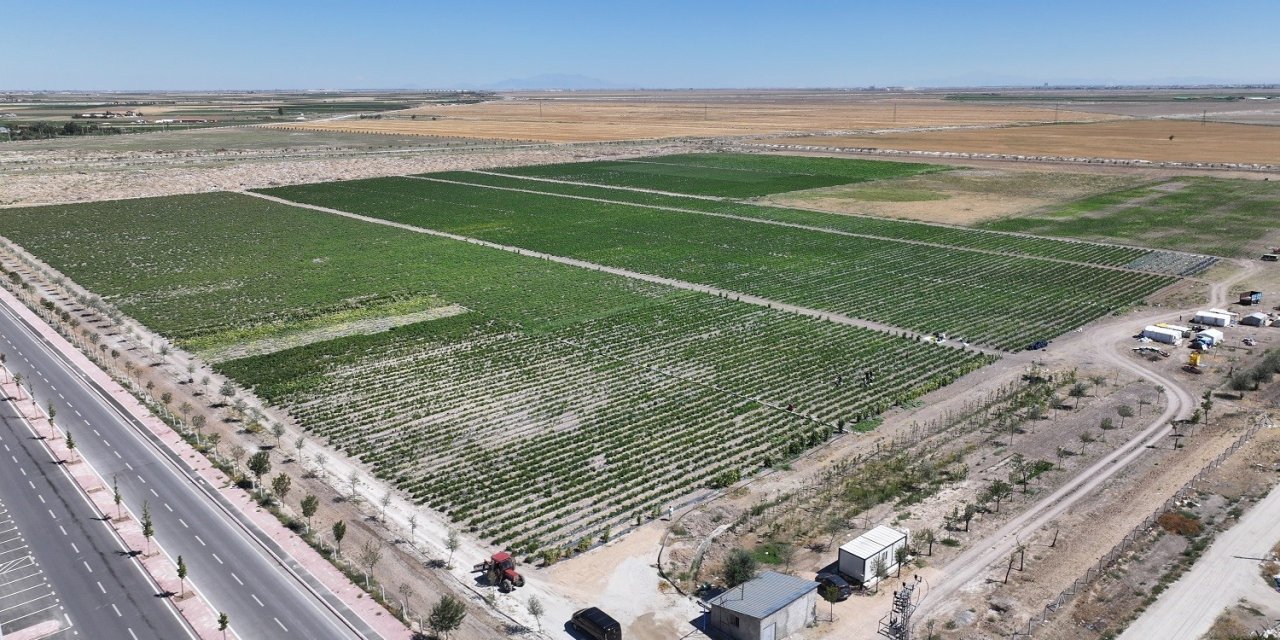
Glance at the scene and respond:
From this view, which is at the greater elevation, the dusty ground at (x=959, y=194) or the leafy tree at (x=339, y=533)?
the dusty ground at (x=959, y=194)

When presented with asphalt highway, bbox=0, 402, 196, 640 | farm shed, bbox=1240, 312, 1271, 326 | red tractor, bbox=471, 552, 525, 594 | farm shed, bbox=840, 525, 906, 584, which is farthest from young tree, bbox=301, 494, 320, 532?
farm shed, bbox=1240, 312, 1271, 326

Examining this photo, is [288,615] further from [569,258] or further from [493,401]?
[569,258]

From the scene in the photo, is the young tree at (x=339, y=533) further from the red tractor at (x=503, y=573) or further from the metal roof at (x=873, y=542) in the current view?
the metal roof at (x=873, y=542)

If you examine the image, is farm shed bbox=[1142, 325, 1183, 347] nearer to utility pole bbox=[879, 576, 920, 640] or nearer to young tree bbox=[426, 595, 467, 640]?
utility pole bbox=[879, 576, 920, 640]

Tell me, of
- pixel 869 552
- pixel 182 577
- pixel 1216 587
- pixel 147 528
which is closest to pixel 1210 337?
pixel 1216 587

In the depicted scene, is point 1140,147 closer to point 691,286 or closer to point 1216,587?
point 691,286

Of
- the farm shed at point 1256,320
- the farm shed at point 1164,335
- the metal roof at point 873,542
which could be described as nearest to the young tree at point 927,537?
the metal roof at point 873,542
